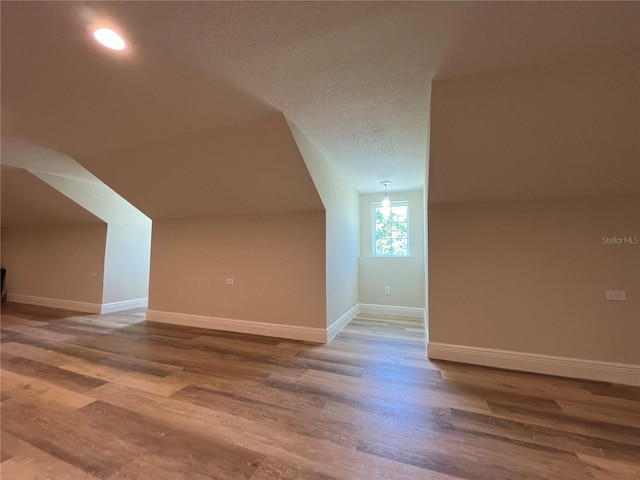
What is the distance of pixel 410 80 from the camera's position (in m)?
1.92

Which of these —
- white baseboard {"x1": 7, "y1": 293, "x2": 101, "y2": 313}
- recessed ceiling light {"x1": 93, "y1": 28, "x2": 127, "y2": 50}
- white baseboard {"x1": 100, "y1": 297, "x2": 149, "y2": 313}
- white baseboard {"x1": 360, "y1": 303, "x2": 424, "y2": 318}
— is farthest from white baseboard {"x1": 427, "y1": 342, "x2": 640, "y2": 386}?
white baseboard {"x1": 7, "y1": 293, "x2": 101, "y2": 313}

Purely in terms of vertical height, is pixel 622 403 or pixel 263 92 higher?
pixel 263 92

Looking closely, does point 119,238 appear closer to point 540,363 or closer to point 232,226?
point 232,226

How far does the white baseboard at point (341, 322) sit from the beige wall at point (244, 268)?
223 millimetres

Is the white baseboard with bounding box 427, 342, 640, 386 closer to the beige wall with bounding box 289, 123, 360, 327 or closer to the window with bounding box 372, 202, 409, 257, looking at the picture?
the beige wall with bounding box 289, 123, 360, 327

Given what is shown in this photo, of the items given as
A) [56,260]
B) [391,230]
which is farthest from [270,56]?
[56,260]

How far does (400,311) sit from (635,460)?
11.5ft

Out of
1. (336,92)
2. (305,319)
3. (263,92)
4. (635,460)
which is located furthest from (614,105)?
(305,319)

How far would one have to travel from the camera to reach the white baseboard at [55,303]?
17.4ft

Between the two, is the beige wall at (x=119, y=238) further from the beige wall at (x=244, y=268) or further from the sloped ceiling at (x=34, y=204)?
the beige wall at (x=244, y=268)

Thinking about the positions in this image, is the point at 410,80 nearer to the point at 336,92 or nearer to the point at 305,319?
the point at 336,92

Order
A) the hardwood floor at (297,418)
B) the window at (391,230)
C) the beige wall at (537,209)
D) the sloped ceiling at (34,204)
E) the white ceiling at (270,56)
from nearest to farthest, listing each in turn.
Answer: the white ceiling at (270,56) < the hardwood floor at (297,418) < the beige wall at (537,209) < the sloped ceiling at (34,204) < the window at (391,230)

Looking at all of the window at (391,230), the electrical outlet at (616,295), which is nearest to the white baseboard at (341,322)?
the window at (391,230)

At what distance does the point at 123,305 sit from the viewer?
5594mm
